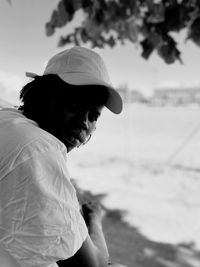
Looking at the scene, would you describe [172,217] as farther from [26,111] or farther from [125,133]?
[125,133]

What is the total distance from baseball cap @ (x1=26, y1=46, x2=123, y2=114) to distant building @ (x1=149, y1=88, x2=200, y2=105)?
25.1 m

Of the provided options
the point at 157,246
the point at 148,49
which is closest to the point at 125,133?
the point at 157,246

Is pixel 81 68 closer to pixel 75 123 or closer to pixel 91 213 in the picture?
pixel 75 123

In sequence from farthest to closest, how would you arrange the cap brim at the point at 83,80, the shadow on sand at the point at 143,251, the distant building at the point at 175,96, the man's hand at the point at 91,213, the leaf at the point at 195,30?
the distant building at the point at 175,96 → the shadow on sand at the point at 143,251 → the leaf at the point at 195,30 → the man's hand at the point at 91,213 → the cap brim at the point at 83,80

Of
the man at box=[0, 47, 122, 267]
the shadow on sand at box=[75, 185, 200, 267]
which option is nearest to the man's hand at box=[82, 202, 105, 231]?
the man at box=[0, 47, 122, 267]

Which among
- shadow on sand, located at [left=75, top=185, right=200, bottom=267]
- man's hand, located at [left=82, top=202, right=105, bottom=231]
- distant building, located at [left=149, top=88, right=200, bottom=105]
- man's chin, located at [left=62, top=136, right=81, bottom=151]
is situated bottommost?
distant building, located at [left=149, top=88, right=200, bottom=105]

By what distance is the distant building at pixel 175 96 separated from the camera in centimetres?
2664

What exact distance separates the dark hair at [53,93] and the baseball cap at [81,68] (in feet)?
0.09

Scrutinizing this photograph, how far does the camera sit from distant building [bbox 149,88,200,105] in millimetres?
26641

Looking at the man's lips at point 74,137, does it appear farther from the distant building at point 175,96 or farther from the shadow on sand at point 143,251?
the distant building at point 175,96

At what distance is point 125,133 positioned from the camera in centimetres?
1427

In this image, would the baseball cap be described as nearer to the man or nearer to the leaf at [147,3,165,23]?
the man

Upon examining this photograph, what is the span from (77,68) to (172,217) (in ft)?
13.2

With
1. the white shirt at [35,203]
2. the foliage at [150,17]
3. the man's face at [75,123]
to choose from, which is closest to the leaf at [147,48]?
the foliage at [150,17]
